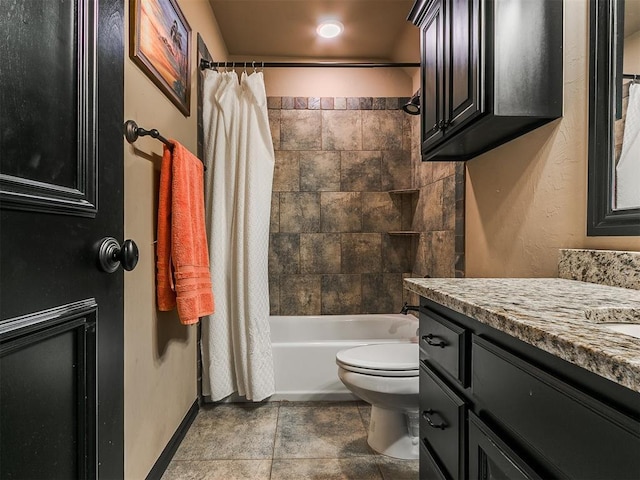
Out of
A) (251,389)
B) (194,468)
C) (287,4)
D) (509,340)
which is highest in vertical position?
(287,4)

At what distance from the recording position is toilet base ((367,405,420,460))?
1732 mm

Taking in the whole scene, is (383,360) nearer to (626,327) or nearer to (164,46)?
(626,327)

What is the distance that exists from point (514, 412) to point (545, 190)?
0.94 metres

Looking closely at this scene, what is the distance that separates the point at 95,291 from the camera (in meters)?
0.65

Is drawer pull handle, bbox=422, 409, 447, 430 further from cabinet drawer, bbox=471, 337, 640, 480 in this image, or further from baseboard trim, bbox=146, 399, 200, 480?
baseboard trim, bbox=146, 399, 200, 480

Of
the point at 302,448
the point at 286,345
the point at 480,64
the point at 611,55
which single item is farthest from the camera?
the point at 286,345

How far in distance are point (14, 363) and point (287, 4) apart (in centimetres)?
262

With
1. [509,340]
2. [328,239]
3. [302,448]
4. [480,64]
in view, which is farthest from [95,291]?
[328,239]

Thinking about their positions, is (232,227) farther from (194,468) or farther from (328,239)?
(194,468)

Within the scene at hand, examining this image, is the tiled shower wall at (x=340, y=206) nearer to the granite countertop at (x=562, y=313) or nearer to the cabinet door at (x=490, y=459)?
the granite countertop at (x=562, y=313)

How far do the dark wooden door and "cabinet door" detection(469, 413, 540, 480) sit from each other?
74 centimetres

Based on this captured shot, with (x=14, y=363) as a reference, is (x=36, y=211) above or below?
above

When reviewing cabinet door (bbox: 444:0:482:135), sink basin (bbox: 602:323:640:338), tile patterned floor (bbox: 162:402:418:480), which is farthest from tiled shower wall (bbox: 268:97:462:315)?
sink basin (bbox: 602:323:640:338)

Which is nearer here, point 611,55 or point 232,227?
point 611,55
